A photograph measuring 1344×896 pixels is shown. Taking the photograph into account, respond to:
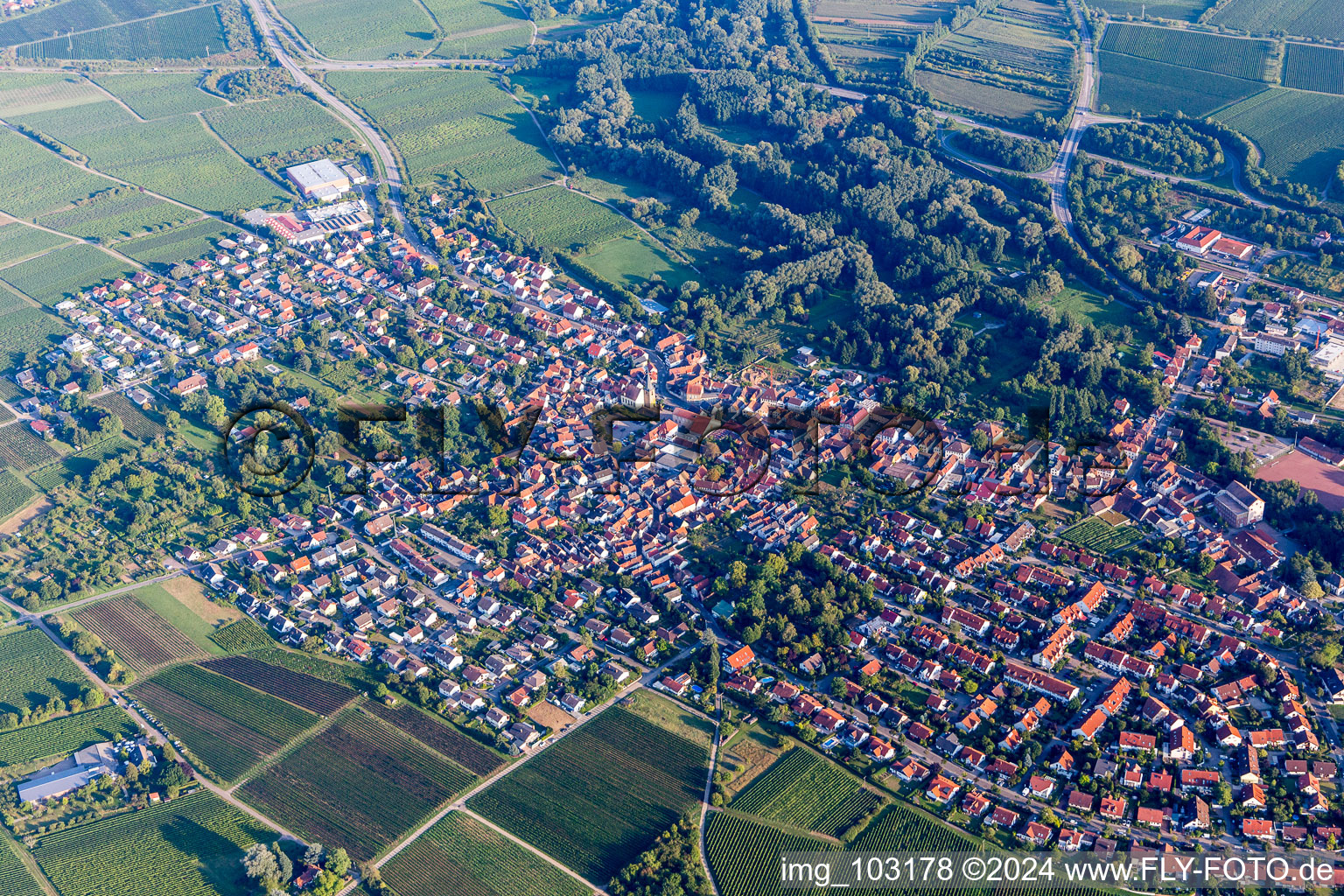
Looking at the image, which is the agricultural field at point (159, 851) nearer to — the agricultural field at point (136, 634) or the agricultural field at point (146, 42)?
the agricultural field at point (136, 634)

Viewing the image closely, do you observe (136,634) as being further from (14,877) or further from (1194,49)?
(1194,49)

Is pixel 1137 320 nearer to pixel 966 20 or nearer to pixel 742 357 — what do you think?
pixel 742 357

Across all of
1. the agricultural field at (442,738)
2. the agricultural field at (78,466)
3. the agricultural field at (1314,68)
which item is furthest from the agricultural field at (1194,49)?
the agricultural field at (78,466)

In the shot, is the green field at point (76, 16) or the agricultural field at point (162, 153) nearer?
the agricultural field at point (162, 153)

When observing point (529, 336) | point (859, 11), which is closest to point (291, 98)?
point (529, 336)

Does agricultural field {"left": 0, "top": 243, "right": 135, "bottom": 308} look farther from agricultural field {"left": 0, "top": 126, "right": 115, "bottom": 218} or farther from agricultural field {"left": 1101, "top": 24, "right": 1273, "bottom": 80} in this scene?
agricultural field {"left": 1101, "top": 24, "right": 1273, "bottom": 80}

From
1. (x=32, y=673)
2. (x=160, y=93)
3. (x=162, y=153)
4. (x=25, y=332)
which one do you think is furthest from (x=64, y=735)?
(x=160, y=93)

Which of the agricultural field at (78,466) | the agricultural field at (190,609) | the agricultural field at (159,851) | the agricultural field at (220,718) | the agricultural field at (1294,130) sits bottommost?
the agricultural field at (159,851)

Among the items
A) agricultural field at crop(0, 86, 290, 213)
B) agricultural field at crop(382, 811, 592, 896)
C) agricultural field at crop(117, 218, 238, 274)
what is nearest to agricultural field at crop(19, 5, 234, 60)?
agricultural field at crop(0, 86, 290, 213)
